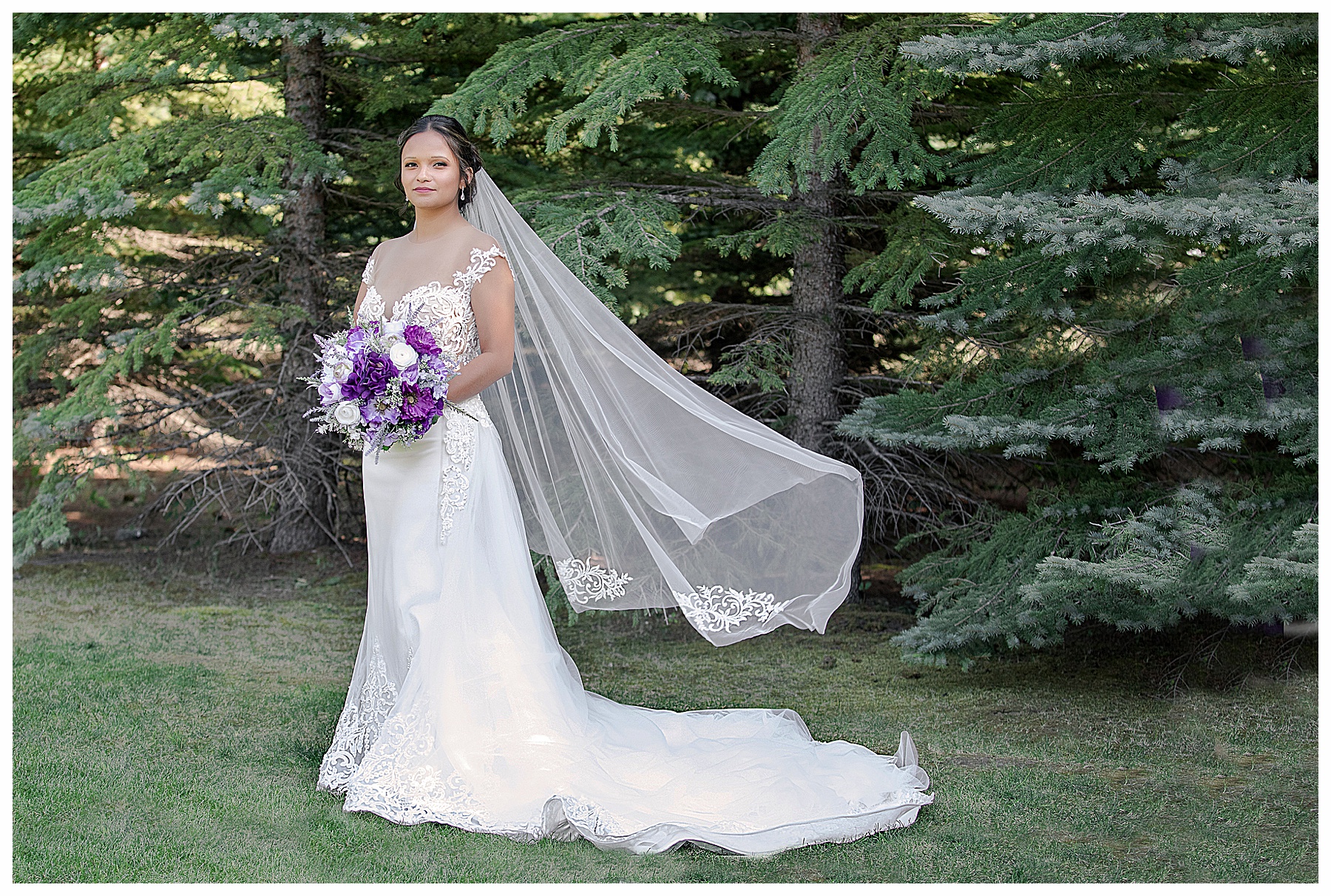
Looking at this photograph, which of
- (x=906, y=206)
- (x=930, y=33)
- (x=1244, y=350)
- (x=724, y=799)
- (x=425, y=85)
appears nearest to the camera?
(x=724, y=799)

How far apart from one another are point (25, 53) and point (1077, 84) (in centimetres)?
701

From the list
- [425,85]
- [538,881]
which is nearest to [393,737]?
[538,881]

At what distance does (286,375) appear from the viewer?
7.88m

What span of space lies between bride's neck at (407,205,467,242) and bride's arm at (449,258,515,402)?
23cm

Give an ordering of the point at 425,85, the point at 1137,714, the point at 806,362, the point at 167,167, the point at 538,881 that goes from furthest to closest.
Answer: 1. the point at 167,167
2. the point at 425,85
3. the point at 806,362
4. the point at 1137,714
5. the point at 538,881

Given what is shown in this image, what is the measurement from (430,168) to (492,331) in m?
0.61

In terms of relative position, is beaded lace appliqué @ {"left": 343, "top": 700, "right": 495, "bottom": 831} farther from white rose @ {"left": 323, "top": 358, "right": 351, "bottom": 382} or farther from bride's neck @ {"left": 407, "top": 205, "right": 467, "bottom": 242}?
bride's neck @ {"left": 407, "top": 205, "right": 467, "bottom": 242}

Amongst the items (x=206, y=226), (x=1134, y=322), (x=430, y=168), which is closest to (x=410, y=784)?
(x=430, y=168)

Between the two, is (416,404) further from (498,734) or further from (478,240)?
(498,734)

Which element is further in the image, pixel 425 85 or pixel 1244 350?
pixel 425 85

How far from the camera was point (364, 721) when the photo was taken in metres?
4.26

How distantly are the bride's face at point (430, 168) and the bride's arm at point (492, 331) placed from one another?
1.03ft

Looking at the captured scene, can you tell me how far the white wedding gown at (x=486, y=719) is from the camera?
3770 millimetres

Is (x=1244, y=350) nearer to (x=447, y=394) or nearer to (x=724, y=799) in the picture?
(x=724, y=799)
